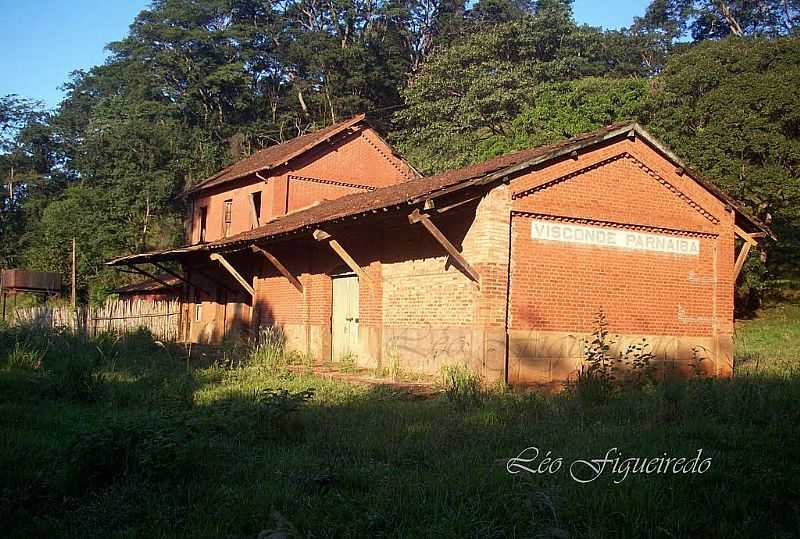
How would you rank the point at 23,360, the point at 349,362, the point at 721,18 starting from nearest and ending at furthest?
the point at 23,360 < the point at 349,362 < the point at 721,18

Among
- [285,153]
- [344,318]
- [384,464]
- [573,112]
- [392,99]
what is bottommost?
[384,464]

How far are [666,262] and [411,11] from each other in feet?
120

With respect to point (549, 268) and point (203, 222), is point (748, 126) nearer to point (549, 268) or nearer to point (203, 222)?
point (549, 268)

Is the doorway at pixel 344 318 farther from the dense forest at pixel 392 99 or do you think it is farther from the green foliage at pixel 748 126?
the green foliage at pixel 748 126

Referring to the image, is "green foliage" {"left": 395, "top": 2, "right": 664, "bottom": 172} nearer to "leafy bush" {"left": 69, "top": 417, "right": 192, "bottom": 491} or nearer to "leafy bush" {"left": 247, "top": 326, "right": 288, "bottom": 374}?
"leafy bush" {"left": 247, "top": 326, "right": 288, "bottom": 374}

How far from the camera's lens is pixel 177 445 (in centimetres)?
544

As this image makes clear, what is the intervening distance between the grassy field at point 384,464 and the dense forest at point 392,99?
1944cm

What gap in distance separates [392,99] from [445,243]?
33597 millimetres

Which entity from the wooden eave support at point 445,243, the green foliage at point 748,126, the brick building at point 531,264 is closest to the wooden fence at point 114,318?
the brick building at point 531,264

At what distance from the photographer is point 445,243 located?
11.9m

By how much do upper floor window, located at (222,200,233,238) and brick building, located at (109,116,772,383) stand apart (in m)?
8.21

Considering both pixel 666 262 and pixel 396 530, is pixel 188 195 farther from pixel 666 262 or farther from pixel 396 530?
pixel 396 530

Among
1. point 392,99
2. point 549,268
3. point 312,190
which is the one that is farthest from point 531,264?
point 392,99

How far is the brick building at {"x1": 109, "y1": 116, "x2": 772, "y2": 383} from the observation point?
12.1 m
